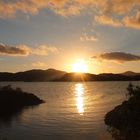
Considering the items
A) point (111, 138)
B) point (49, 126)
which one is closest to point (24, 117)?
point (49, 126)

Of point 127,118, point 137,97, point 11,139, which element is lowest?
point 11,139

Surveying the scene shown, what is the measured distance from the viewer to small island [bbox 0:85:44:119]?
8238 centimetres

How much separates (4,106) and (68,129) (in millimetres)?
37090

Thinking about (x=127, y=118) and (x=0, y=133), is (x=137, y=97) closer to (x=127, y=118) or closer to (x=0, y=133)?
(x=127, y=118)

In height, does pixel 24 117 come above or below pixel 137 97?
below

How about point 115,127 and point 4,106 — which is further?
point 4,106

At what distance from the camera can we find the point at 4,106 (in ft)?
281

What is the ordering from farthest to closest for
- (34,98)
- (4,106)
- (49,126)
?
1. (34,98)
2. (4,106)
3. (49,126)

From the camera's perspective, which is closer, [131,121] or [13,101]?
[131,121]

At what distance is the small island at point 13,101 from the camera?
82375mm

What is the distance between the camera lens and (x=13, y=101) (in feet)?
303

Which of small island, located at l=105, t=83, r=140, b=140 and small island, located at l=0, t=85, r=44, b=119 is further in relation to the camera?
small island, located at l=0, t=85, r=44, b=119

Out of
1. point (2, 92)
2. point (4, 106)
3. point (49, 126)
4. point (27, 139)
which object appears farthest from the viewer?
point (2, 92)

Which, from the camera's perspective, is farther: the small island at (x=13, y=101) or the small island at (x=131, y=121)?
the small island at (x=13, y=101)
